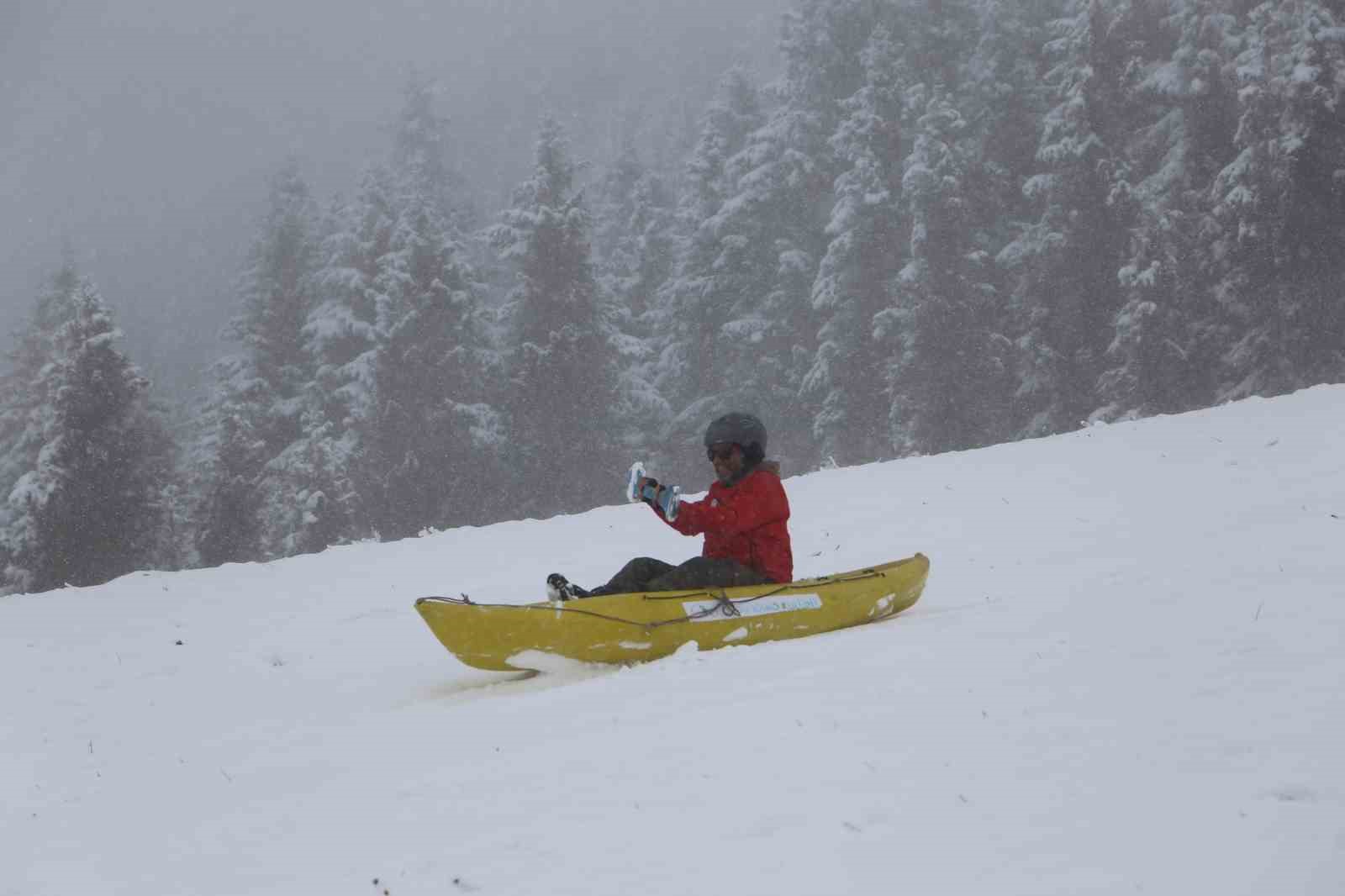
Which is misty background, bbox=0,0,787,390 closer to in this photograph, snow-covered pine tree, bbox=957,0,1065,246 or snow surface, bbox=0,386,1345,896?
snow-covered pine tree, bbox=957,0,1065,246

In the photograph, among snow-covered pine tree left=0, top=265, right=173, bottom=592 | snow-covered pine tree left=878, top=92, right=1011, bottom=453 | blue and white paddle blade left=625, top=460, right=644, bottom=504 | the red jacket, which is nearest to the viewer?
blue and white paddle blade left=625, top=460, right=644, bottom=504

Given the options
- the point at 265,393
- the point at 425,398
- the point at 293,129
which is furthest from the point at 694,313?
the point at 293,129

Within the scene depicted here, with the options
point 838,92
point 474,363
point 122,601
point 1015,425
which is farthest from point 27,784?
point 838,92

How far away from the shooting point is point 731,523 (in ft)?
27.5

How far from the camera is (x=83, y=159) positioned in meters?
173

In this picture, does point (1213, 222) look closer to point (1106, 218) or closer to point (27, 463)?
point (1106, 218)

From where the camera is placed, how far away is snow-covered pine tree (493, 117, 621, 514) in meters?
36.3

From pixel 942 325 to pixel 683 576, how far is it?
2462 cm

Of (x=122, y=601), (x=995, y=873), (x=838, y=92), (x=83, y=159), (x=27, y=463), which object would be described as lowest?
(x=995, y=873)

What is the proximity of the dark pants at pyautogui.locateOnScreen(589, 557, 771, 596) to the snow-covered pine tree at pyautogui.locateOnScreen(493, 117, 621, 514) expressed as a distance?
92.2ft

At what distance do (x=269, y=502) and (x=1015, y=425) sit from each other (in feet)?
73.0

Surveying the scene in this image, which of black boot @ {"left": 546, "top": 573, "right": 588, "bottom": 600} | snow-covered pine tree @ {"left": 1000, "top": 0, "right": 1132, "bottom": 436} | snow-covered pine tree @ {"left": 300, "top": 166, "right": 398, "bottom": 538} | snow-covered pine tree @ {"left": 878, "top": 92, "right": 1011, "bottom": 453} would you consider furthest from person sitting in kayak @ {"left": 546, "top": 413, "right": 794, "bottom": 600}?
snow-covered pine tree @ {"left": 300, "top": 166, "right": 398, "bottom": 538}

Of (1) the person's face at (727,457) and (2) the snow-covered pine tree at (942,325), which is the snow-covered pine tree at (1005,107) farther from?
(1) the person's face at (727,457)

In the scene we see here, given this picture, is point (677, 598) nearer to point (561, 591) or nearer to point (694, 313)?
point (561, 591)
